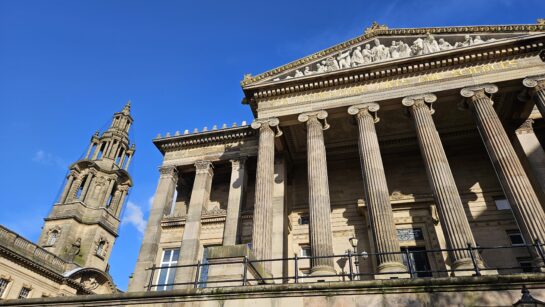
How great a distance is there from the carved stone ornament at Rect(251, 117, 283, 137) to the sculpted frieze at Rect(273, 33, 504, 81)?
2850 mm

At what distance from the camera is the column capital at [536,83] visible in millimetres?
17781

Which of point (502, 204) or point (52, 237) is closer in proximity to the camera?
point (502, 204)

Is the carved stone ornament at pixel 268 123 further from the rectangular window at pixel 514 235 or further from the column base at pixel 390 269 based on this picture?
the rectangular window at pixel 514 235

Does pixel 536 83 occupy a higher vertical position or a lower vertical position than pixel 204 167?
lower

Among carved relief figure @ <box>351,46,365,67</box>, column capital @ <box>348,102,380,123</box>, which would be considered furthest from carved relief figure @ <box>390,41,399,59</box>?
column capital @ <box>348,102,380,123</box>

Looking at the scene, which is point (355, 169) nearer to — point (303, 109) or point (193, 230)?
point (303, 109)

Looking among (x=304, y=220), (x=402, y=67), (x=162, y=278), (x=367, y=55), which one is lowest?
(x=162, y=278)

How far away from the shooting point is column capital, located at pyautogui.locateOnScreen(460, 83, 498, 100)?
60.4 ft

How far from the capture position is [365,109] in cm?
1980

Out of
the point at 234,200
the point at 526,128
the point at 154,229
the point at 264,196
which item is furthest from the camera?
the point at 154,229

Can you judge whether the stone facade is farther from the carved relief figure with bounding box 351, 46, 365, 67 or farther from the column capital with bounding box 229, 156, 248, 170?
the column capital with bounding box 229, 156, 248, 170

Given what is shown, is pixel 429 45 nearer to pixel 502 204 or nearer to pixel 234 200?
pixel 502 204

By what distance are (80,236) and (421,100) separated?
4613 centimetres

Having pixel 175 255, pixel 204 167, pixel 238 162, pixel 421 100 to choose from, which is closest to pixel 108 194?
pixel 204 167
